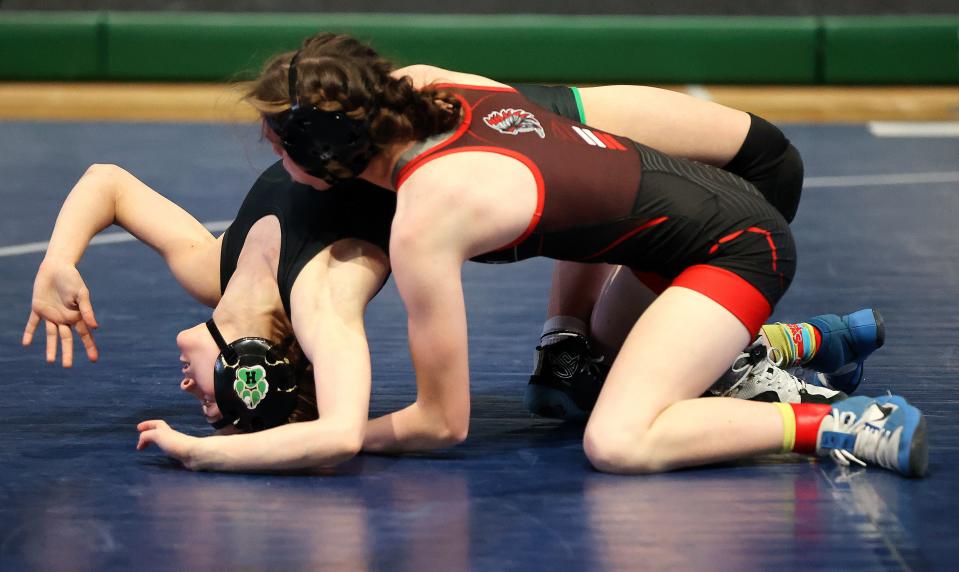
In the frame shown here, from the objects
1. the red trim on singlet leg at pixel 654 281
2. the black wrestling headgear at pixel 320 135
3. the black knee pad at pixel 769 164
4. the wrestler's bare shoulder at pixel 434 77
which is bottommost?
the red trim on singlet leg at pixel 654 281

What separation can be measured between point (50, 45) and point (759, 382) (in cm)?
656

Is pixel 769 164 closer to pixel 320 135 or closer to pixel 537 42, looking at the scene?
pixel 320 135

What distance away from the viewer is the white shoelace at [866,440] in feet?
8.94

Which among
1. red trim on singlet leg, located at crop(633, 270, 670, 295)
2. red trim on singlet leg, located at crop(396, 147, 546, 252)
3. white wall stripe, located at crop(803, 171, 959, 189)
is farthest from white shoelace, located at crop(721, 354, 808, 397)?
white wall stripe, located at crop(803, 171, 959, 189)

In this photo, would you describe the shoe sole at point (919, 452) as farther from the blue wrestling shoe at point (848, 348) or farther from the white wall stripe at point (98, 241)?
the white wall stripe at point (98, 241)

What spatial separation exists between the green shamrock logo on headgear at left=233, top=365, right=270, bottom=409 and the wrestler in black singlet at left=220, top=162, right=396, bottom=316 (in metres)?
0.17

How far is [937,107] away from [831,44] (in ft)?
2.73

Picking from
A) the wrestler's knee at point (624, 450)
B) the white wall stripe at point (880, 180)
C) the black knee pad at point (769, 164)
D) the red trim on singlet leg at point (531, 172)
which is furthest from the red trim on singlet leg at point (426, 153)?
the white wall stripe at point (880, 180)

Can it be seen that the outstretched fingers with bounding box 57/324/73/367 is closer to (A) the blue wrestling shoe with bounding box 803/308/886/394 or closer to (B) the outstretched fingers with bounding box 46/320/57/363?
(B) the outstretched fingers with bounding box 46/320/57/363

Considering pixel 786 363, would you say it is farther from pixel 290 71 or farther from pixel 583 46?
pixel 583 46

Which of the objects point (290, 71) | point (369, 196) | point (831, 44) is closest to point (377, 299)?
point (369, 196)

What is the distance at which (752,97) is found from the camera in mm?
8281

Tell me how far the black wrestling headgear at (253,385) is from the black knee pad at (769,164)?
3.81ft

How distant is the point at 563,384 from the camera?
3.18m
